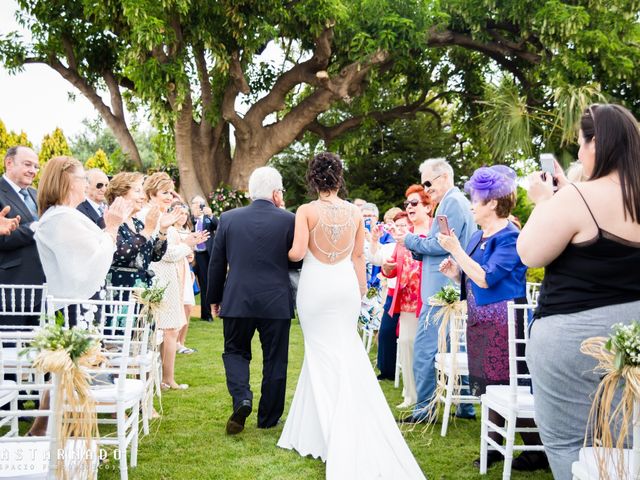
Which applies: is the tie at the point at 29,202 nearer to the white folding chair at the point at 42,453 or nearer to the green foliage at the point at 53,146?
Result: the white folding chair at the point at 42,453

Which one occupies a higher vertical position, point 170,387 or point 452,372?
point 452,372

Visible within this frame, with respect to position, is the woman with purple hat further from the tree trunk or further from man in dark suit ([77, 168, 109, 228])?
the tree trunk

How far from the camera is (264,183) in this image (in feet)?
17.3

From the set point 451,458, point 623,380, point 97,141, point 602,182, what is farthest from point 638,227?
point 97,141

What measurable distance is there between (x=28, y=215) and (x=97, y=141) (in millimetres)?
39032

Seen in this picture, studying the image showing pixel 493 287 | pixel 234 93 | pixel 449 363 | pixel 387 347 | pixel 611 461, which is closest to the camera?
pixel 611 461

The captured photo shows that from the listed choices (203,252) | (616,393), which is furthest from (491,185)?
(203,252)

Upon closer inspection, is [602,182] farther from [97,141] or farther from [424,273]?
[97,141]

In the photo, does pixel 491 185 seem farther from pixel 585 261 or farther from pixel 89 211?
pixel 89 211

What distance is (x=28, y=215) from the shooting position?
222 inches

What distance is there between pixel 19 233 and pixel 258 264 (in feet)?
6.64

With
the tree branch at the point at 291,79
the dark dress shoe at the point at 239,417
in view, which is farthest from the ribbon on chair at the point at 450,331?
the tree branch at the point at 291,79

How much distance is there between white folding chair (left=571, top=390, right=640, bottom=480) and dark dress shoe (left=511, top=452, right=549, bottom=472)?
6.34ft

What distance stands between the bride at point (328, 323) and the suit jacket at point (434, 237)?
2.20ft
